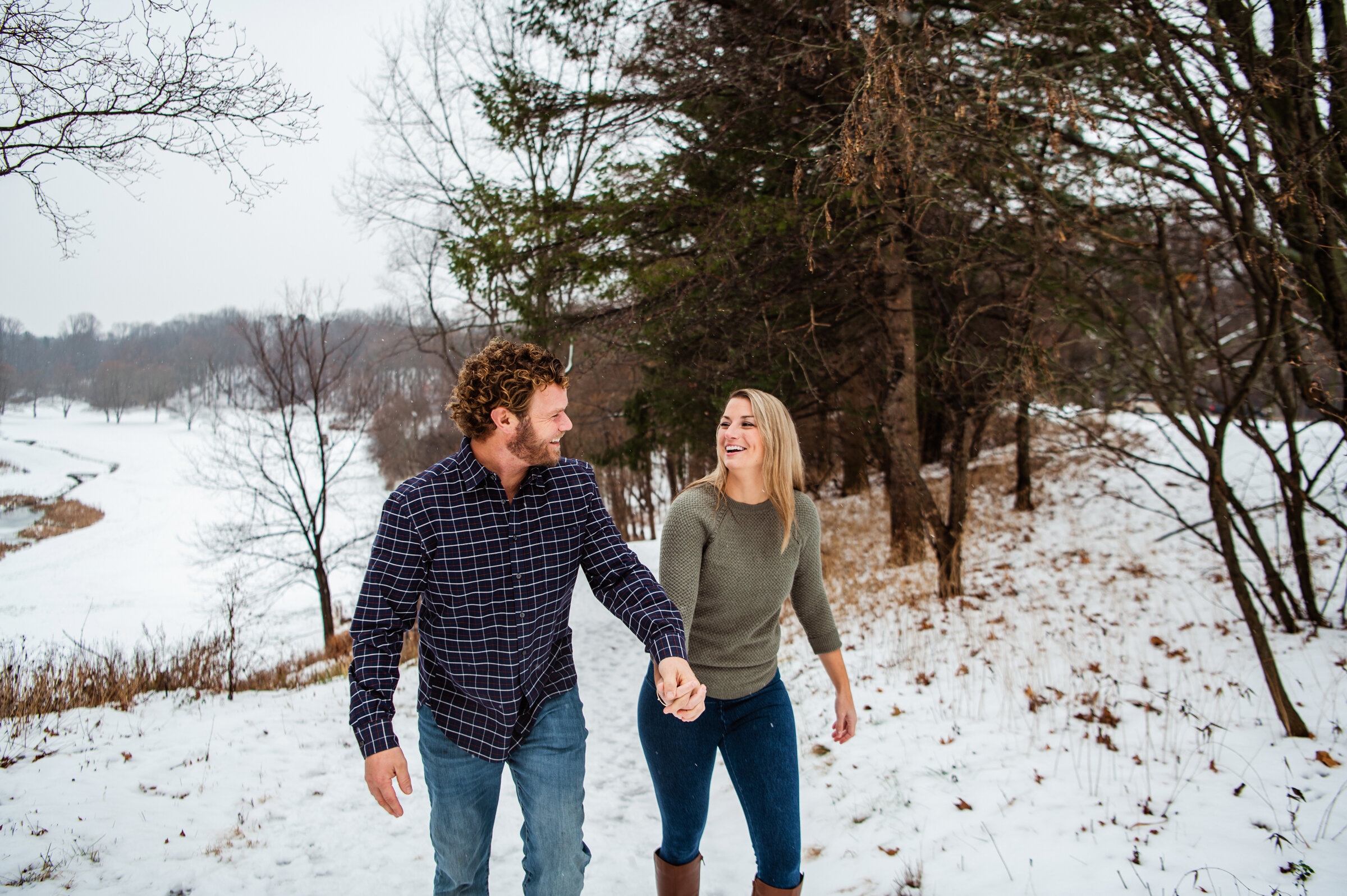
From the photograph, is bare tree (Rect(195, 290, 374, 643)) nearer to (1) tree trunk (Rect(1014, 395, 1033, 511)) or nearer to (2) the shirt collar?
(2) the shirt collar

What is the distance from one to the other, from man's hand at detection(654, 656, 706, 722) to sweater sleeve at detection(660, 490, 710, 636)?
1.33 ft

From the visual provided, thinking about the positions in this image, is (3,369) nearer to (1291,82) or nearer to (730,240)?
(730,240)

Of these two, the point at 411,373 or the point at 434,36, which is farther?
the point at 411,373

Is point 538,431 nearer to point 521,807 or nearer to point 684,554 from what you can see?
point 684,554

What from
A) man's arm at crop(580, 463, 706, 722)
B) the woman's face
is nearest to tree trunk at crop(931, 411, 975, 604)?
the woman's face

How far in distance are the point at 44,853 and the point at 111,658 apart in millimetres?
4155

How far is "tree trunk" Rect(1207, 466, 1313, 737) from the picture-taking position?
11.9 feet

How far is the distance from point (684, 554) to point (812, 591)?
1.99 ft

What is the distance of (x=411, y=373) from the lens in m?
21.2

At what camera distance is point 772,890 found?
7.39 feet

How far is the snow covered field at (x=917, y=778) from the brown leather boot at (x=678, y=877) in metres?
0.99

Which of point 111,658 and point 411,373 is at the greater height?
point 411,373

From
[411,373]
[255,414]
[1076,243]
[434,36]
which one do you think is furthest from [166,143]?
[411,373]

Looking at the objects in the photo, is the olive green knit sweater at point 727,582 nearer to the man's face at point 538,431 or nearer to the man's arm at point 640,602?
the man's arm at point 640,602
